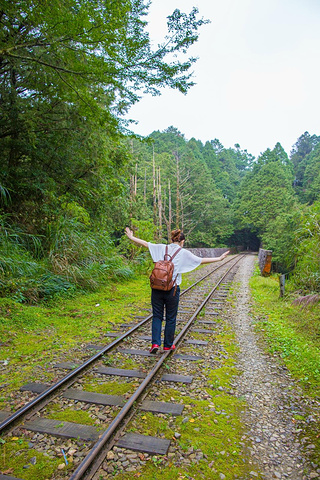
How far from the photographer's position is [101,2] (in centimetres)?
586

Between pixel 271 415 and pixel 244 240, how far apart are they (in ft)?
187

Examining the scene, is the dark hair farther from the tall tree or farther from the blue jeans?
the tall tree

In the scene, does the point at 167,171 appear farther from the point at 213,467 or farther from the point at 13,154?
the point at 213,467

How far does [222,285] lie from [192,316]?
5.71 metres

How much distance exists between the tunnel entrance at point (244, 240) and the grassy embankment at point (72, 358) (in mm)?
50666

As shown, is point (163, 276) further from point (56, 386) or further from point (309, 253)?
point (309, 253)

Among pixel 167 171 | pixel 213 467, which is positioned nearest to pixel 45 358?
pixel 213 467

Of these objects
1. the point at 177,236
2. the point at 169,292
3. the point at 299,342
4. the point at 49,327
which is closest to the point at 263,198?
the point at 299,342

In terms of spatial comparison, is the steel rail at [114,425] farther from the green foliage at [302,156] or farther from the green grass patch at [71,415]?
the green foliage at [302,156]

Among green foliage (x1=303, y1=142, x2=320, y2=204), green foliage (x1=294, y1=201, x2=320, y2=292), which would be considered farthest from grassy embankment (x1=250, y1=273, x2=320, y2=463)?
green foliage (x1=303, y1=142, x2=320, y2=204)

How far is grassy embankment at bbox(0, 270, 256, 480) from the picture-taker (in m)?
2.50

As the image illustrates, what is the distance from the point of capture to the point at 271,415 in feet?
11.1

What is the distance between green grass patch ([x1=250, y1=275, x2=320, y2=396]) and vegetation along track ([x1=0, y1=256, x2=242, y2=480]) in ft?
4.75

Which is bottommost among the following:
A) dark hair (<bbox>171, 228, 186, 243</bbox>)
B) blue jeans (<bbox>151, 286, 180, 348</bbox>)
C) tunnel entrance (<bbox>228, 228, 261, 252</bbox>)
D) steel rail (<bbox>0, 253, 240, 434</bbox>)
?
steel rail (<bbox>0, 253, 240, 434</bbox>)
